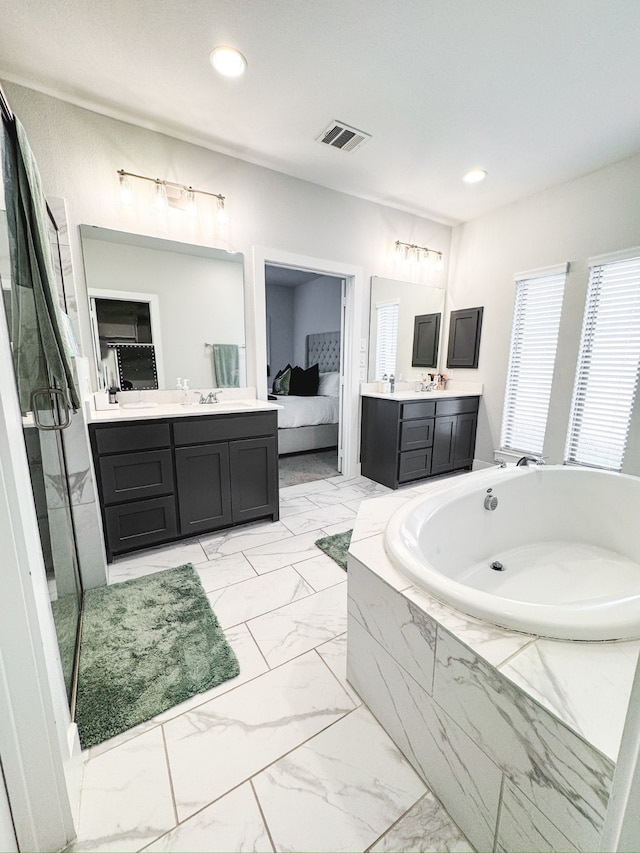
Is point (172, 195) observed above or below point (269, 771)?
above

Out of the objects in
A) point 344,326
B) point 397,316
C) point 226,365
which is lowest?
point 226,365

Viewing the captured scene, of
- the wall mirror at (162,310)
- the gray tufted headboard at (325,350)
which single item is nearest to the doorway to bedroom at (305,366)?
the gray tufted headboard at (325,350)

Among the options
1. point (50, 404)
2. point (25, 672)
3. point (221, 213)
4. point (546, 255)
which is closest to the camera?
point (25, 672)

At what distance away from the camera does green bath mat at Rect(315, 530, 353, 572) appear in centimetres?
209

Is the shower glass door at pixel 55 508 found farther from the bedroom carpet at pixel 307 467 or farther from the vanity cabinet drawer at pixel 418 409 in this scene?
the vanity cabinet drawer at pixel 418 409

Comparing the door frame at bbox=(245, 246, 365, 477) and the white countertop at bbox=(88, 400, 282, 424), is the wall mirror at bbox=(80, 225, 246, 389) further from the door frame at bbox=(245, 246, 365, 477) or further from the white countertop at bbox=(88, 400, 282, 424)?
the white countertop at bbox=(88, 400, 282, 424)

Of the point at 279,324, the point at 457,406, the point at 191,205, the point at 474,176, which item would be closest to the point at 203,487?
the point at 191,205

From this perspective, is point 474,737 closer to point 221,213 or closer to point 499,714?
point 499,714

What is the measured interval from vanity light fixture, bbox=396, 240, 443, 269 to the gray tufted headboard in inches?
87.0

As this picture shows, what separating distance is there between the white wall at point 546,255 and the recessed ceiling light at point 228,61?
267 centimetres

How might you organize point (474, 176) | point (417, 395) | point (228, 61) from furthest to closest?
point (417, 395), point (474, 176), point (228, 61)

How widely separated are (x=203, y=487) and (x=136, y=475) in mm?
402

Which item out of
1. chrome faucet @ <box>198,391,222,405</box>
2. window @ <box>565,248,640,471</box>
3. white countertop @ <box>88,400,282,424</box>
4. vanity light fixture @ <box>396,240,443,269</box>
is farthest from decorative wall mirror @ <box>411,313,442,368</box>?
chrome faucet @ <box>198,391,222,405</box>

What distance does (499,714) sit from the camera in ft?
2.47
